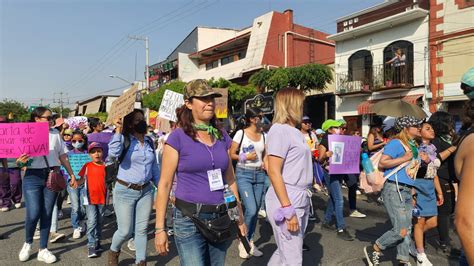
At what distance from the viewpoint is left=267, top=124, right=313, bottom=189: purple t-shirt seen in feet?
9.48

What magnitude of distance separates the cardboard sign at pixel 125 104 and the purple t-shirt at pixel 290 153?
2668 mm

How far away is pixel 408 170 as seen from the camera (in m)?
4.07

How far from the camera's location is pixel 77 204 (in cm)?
572

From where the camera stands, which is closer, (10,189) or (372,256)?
(372,256)

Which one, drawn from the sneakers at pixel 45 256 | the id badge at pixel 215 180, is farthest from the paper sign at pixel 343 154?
the sneakers at pixel 45 256

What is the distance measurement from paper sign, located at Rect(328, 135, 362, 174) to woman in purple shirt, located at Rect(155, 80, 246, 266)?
3.34 m

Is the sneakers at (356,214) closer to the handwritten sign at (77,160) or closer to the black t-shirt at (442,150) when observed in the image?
the black t-shirt at (442,150)

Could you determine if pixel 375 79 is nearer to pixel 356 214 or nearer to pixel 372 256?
pixel 356 214

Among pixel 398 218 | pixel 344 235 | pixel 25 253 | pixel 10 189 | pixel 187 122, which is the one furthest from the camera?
pixel 10 189

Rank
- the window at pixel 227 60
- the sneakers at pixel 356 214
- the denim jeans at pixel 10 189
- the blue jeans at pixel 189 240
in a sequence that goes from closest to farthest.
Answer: the blue jeans at pixel 189 240
the sneakers at pixel 356 214
the denim jeans at pixel 10 189
the window at pixel 227 60

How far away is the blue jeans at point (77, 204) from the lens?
5668 mm

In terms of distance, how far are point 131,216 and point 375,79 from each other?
1768 centimetres

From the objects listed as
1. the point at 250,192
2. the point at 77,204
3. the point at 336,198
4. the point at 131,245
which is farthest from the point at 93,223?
the point at 336,198

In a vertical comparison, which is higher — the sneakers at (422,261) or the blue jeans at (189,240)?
the blue jeans at (189,240)
